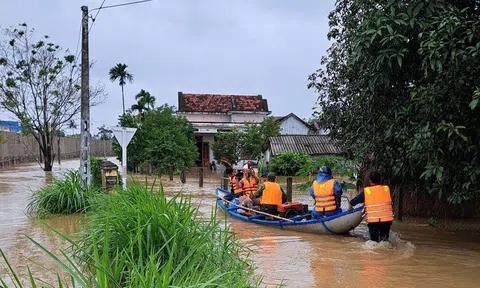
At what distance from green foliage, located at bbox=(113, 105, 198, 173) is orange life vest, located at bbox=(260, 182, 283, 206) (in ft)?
57.6

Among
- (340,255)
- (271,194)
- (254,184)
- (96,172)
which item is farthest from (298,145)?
(340,255)

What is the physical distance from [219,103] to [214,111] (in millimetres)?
1205

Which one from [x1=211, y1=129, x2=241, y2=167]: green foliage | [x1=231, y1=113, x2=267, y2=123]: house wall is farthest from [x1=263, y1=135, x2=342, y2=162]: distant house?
[x1=231, y1=113, x2=267, y2=123]: house wall

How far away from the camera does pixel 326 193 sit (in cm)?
1055

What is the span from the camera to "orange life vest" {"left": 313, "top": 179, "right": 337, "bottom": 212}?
34.4 ft

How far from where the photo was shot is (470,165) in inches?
302

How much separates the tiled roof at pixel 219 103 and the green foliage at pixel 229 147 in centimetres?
733

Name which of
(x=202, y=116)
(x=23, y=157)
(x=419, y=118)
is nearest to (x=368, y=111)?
(x=419, y=118)

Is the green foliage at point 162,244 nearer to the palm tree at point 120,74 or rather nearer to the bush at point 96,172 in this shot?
the bush at point 96,172

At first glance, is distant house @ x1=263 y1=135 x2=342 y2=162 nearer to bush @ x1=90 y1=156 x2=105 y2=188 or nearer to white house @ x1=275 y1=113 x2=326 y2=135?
white house @ x1=275 y1=113 x2=326 y2=135

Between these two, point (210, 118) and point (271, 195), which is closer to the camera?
point (271, 195)

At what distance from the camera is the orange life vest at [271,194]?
38.7 ft

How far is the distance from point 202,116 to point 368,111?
97.5ft

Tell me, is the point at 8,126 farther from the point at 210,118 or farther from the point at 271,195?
the point at 271,195
